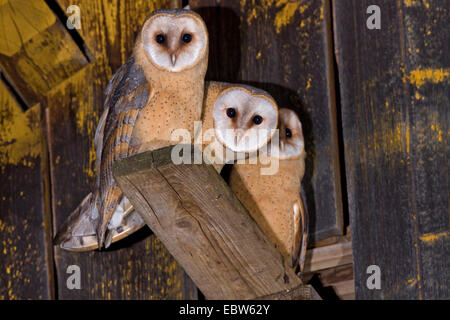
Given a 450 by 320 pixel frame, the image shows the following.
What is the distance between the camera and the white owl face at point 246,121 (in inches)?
67.7

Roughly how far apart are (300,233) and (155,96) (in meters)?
0.56

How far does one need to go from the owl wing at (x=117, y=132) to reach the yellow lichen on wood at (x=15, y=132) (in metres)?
0.30

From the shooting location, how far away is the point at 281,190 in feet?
6.22

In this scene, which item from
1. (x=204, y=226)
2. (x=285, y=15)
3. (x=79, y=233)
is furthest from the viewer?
(x=285, y=15)

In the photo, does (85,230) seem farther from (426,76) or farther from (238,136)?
(426,76)

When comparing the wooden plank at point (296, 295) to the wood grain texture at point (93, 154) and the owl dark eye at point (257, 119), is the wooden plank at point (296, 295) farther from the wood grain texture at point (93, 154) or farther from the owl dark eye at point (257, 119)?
the wood grain texture at point (93, 154)

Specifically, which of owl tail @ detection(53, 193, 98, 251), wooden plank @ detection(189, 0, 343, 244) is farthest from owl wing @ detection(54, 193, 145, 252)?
wooden plank @ detection(189, 0, 343, 244)

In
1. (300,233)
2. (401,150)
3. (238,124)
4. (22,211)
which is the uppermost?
(238,124)

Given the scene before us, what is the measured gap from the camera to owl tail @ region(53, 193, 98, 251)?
184 cm

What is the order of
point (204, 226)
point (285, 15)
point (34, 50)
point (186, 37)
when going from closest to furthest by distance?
1. point (204, 226)
2. point (186, 37)
3. point (34, 50)
4. point (285, 15)

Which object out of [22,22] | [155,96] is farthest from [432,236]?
[22,22]

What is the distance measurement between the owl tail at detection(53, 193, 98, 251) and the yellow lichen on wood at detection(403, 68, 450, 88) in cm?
92

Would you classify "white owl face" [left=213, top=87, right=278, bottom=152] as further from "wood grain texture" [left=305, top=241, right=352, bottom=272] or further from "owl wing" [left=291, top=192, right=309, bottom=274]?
"wood grain texture" [left=305, top=241, right=352, bottom=272]

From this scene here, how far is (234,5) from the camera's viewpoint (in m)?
2.06
